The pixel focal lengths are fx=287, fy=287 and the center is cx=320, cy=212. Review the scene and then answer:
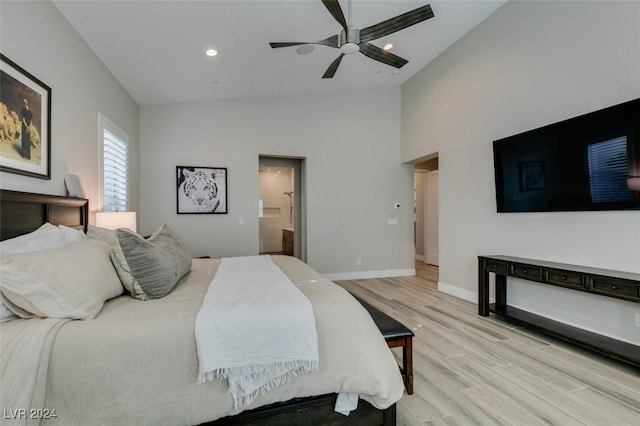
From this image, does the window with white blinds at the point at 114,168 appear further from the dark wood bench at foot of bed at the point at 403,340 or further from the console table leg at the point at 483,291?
the console table leg at the point at 483,291

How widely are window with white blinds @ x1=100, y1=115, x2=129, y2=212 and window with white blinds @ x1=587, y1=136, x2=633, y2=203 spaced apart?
489 centimetres

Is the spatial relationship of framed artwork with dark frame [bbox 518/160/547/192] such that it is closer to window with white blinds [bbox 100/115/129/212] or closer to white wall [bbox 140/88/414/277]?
white wall [bbox 140/88/414/277]

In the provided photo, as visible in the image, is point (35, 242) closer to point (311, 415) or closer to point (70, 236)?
point (70, 236)

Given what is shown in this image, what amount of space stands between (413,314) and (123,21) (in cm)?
424

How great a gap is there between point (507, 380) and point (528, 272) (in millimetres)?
1261

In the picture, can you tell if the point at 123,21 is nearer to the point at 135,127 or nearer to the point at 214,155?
the point at 135,127

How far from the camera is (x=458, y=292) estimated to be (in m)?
4.20

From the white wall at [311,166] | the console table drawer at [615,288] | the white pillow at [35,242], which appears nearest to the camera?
the white pillow at [35,242]

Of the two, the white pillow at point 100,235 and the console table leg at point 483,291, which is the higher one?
the white pillow at point 100,235

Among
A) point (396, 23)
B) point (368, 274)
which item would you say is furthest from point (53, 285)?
point (368, 274)

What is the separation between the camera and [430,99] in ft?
15.8

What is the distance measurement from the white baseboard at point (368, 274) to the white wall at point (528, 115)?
3.78ft

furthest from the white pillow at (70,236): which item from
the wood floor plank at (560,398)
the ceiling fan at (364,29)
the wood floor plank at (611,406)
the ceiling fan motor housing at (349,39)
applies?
the wood floor plank at (611,406)

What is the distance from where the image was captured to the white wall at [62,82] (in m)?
1.92
